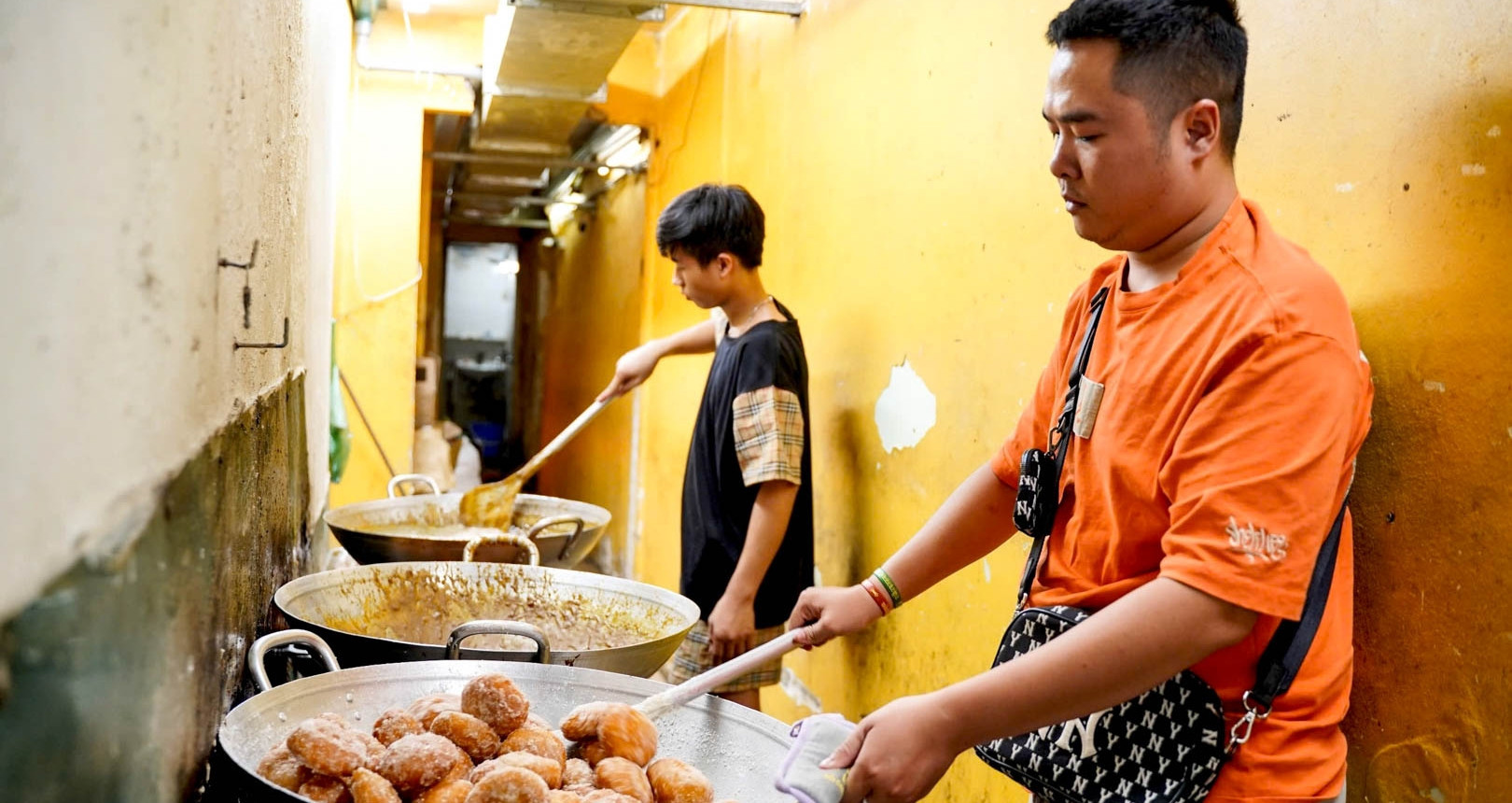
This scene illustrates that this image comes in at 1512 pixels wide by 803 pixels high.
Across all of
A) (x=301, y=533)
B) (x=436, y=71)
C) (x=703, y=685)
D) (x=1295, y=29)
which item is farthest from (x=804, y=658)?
(x=436, y=71)

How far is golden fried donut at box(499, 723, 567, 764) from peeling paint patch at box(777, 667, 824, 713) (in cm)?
229

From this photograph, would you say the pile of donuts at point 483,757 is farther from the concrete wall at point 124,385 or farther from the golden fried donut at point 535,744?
the concrete wall at point 124,385

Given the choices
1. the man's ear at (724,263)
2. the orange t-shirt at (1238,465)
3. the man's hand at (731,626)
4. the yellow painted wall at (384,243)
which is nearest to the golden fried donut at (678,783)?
the orange t-shirt at (1238,465)

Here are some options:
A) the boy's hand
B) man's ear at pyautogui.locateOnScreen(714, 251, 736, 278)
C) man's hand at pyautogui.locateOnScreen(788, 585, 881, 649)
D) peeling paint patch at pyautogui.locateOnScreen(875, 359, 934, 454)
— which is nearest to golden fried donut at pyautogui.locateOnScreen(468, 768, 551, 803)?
man's hand at pyautogui.locateOnScreen(788, 585, 881, 649)

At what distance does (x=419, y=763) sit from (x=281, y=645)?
1.56ft

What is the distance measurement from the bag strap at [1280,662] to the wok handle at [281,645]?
1.14 metres

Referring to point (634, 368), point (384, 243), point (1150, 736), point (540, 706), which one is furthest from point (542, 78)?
point (1150, 736)

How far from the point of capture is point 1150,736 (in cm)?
131

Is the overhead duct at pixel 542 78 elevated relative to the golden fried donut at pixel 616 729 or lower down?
elevated

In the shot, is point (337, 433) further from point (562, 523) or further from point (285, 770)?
point (285, 770)

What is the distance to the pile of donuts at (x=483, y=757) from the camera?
1105mm

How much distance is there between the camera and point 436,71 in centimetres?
564

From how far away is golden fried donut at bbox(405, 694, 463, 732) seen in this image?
129 cm

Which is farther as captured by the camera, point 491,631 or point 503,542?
point 503,542
